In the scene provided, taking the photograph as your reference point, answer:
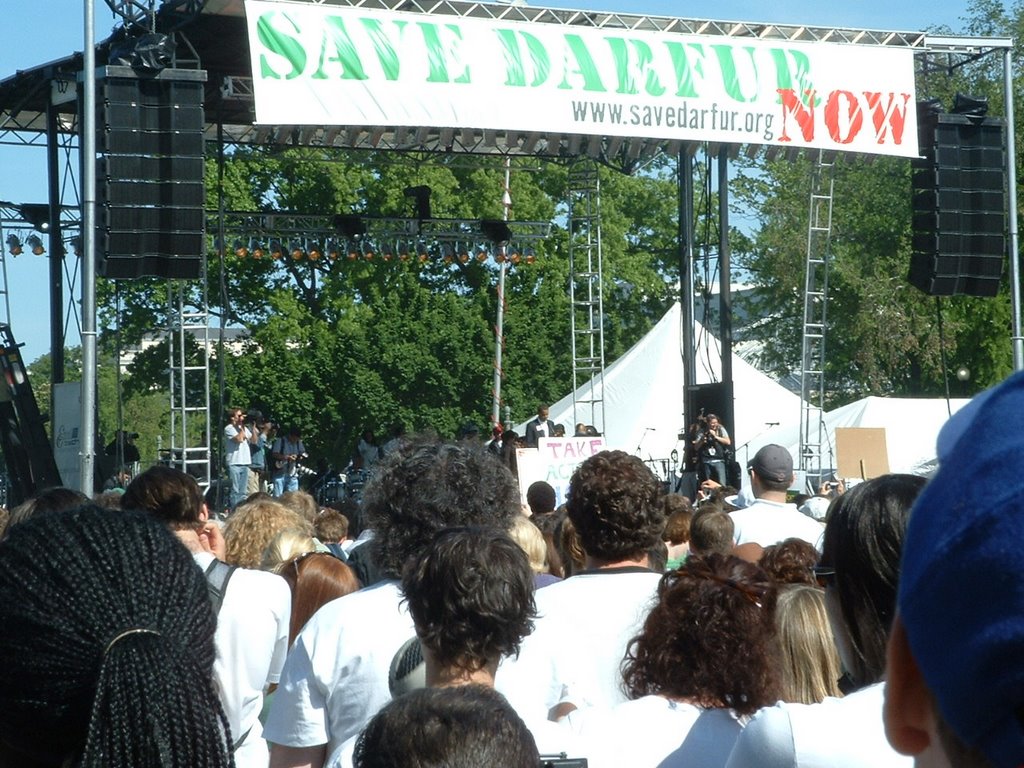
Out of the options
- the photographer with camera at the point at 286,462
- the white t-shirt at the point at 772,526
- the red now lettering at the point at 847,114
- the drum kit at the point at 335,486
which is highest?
the red now lettering at the point at 847,114

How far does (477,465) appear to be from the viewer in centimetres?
350

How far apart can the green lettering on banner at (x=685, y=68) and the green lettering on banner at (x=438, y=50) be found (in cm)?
226

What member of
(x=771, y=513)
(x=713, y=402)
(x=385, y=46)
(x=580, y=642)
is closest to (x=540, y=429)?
(x=713, y=402)

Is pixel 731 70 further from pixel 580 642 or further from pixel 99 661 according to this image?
pixel 99 661

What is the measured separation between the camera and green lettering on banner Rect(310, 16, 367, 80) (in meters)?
13.0

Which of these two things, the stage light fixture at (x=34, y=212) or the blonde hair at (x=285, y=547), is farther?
the stage light fixture at (x=34, y=212)

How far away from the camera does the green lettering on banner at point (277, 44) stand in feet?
41.8

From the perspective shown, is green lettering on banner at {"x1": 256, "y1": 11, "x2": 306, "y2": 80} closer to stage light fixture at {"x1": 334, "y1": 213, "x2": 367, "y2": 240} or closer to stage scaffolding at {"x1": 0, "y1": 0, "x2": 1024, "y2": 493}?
stage scaffolding at {"x1": 0, "y1": 0, "x2": 1024, "y2": 493}

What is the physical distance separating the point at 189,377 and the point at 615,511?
34.4m

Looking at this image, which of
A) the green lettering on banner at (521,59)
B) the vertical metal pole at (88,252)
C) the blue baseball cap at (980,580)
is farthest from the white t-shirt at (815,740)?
the green lettering on banner at (521,59)

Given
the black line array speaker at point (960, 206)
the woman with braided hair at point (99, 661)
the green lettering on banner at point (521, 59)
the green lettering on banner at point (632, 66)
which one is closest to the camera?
the woman with braided hair at point (99, 661)

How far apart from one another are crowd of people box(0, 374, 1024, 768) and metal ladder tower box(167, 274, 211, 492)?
31.4 feet

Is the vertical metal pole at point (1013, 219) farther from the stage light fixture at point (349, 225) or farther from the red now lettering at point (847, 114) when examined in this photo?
the stage light fixture at point (349, 225)

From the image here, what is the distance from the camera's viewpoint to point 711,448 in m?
16.3
